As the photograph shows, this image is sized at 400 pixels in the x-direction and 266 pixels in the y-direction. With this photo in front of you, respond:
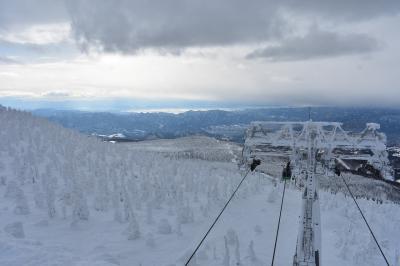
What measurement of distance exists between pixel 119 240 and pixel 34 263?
564cm

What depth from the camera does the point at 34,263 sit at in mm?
12438

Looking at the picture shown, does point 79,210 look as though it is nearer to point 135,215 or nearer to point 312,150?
point 135,215

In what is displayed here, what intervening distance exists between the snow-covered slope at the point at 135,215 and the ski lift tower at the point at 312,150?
12.5 ft

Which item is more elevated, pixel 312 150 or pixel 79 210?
pixel 312 150

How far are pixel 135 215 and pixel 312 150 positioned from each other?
964cm

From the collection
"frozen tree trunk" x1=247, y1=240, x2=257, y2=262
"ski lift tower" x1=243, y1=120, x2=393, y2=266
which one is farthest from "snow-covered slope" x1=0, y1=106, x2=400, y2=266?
"ski lift tower" x1=243, y1=120, x2=393, y2=266

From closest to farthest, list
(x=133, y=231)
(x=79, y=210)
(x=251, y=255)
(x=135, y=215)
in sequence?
(x=251, y=255) < (x=133, y=231) < (x=79, y=210) < (x=135, y=215)

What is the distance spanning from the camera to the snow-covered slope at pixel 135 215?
54.4 feet

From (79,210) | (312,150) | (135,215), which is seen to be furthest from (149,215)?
(312,150)

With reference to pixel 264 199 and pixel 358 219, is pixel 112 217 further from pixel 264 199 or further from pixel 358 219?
pixel 358 219

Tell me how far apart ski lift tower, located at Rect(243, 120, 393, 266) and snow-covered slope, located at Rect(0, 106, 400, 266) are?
3.80m

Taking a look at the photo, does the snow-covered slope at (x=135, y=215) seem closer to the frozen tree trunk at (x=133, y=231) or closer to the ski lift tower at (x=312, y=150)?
the frozen tree trunk at (x=133, y=231)

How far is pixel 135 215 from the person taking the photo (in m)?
20.8

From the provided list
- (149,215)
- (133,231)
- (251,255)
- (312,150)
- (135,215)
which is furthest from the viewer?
(135,215)
